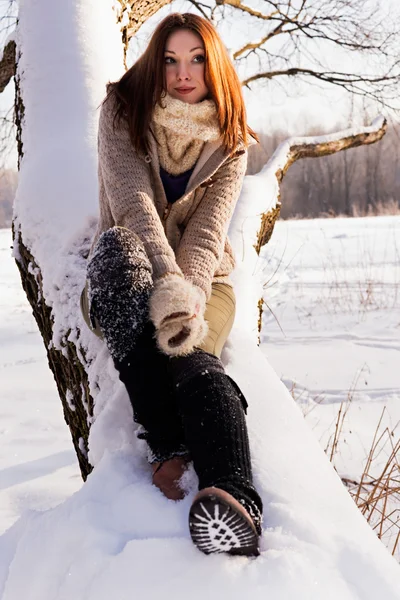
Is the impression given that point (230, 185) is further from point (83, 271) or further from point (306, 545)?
point (306, 545)

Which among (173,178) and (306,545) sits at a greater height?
(173,178)

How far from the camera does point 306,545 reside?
3.04ft

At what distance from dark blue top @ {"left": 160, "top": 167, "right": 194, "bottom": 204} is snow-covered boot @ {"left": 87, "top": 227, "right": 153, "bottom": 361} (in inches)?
16.8

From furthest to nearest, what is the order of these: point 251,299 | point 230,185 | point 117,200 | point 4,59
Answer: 1. point 4,59
2. point 251,299
3. point 230,185
4. point 117,200

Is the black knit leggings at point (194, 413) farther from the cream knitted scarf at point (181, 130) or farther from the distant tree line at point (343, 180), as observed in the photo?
the distant tree line at point (343, 180)

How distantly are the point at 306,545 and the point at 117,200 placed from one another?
3.33ft

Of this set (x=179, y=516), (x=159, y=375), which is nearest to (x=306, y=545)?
(x=179, y=516)

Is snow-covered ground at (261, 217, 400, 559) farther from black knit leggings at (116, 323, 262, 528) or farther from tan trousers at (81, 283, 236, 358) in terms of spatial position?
black knit leggings at (116, 323, 262, 528)

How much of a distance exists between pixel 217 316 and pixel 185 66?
727 mm

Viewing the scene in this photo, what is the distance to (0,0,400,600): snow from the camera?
88 centimetres

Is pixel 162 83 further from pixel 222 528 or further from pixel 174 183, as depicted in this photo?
pixel 222 528

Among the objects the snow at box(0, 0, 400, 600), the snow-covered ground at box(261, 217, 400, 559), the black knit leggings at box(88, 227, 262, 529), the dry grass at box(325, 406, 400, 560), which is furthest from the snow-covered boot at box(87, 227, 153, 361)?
the snow-covered ground at box(261, 217, 400, 559)

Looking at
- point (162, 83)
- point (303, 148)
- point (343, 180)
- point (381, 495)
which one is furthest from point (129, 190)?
point (343, 180)

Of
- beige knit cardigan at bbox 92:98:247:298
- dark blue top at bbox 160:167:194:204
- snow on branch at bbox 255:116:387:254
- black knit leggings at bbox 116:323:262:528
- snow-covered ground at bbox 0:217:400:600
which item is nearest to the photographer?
snow-covered ground at bbox 0:217:400:600
